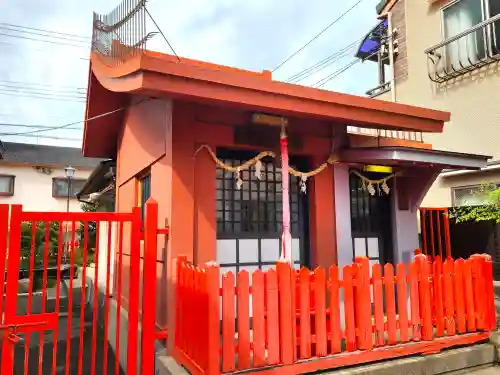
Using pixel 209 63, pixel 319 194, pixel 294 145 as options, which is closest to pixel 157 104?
pixel 209 63

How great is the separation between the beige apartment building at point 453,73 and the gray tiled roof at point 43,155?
21.0m

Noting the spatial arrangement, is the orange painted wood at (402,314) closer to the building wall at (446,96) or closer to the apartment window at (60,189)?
the building wall at (446,96)

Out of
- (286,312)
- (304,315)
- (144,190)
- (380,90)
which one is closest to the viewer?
(286,312)

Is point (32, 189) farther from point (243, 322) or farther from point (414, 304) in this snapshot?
point (414, 304)

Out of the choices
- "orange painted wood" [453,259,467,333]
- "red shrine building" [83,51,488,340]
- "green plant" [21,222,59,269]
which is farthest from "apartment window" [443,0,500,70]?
"green plant" [21,222,59,269]

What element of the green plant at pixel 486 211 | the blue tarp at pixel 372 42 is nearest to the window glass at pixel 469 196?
the green plant at pixel 486 211

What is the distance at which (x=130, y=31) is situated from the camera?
4.30 m

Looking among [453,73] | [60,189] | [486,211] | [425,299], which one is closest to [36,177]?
[60,189]

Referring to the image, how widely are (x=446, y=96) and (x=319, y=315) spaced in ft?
27.8

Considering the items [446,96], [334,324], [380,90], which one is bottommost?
[334,324]

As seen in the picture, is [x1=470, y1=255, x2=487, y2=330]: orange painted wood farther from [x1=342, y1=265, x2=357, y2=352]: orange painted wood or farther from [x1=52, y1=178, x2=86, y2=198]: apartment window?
[x1=52, y1=178, x2=86, y2=198]: apartment window

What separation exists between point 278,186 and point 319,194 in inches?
24.3

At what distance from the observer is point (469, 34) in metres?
9.46

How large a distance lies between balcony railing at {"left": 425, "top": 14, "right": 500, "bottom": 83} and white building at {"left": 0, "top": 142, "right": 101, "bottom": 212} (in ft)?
69.9
